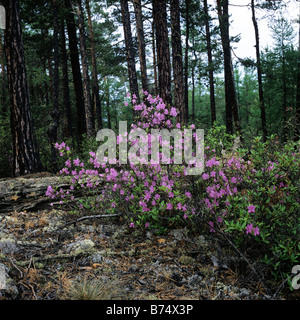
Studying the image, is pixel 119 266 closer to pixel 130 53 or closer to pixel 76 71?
pixel 130 53

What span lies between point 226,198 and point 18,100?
17.3 ft

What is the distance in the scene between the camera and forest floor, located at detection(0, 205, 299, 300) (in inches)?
88.6

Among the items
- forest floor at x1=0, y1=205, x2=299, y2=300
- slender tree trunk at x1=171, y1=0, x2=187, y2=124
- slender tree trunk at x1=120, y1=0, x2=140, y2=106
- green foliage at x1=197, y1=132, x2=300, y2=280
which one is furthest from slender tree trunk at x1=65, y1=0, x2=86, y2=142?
green foliage at x1=197, y1=132, x2=300, y2=280

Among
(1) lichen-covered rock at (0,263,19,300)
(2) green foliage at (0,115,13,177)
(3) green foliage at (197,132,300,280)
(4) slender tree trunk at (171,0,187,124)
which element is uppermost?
(4) slender tree trunk at (171,0,187,124)

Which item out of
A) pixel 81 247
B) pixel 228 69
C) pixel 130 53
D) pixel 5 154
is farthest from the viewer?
pixel 228 69

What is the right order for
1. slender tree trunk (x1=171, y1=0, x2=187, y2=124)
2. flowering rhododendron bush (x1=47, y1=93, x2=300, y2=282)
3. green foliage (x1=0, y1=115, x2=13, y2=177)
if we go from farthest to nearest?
green foliage (x1=0, y1=115, x2=13, y2=177), slender tree trunk (x1=171, y1=0, x2=187, y2=124), flowering rhododendron bush (x1=47, y1=93, x2=300, y2=282)

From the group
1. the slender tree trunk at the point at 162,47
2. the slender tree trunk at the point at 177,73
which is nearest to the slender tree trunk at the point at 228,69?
the slender tree trunk at the point at 177,73

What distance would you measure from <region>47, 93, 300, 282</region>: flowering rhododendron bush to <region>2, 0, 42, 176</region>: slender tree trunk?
2.48 meters

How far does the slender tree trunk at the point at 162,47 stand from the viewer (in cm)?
651

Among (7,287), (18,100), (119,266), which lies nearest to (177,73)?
(18,100)

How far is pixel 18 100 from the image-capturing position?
19.8ft

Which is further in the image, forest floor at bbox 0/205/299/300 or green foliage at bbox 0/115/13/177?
green foliage at bbox 0/115/13/177

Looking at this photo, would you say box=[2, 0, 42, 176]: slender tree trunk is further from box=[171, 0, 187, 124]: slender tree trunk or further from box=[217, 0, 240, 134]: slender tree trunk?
box=[217, 0, 240, 134]: slender tree trunk

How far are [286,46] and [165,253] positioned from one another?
22.4 metres
